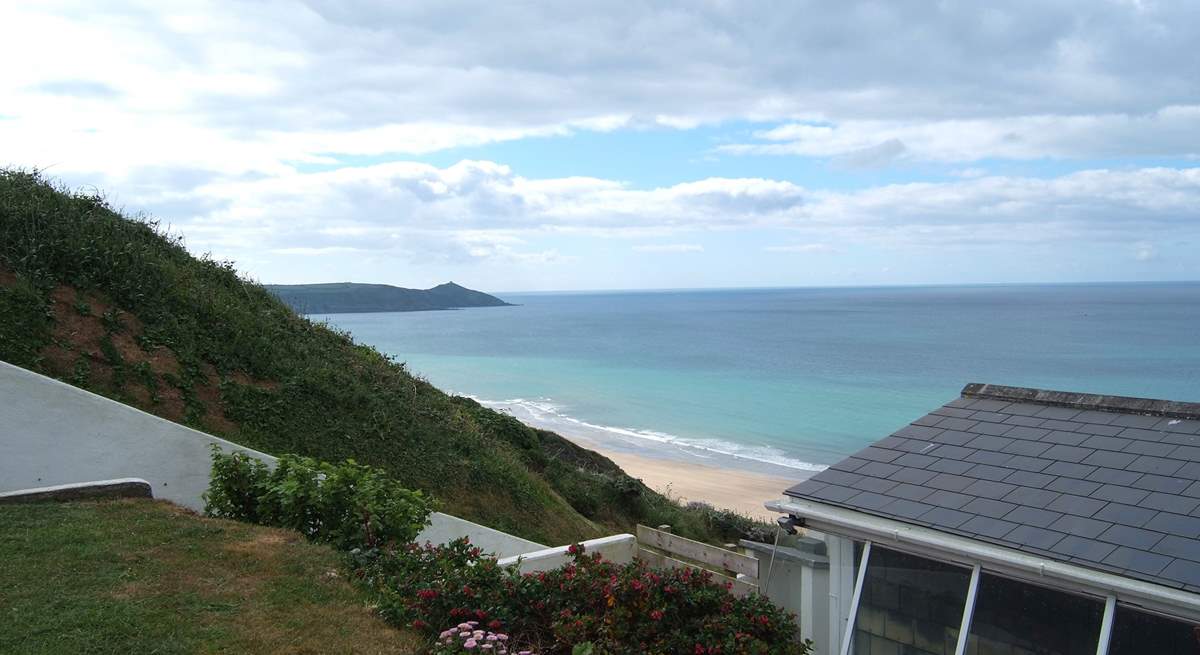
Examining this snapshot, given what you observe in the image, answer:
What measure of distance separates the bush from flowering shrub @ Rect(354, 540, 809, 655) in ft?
2.89

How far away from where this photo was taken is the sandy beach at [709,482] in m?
30.5

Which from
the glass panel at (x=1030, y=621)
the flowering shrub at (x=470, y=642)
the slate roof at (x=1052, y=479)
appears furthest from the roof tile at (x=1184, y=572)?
the flowering shrub at (x=470, y=642)

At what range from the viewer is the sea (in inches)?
1864

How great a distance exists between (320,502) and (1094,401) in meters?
6.78

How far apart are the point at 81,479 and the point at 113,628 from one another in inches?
161

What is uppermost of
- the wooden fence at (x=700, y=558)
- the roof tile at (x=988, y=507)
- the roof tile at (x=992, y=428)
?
the roof tile at (x=992, y=428)

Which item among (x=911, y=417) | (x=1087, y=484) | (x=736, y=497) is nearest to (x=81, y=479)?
(x=1087, y=484)

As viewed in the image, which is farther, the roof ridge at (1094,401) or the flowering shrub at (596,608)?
the roof ridge at (1094,401)

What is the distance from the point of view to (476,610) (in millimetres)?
6438

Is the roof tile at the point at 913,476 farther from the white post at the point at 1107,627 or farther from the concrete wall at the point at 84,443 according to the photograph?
the concrete wall at the point at 84,443

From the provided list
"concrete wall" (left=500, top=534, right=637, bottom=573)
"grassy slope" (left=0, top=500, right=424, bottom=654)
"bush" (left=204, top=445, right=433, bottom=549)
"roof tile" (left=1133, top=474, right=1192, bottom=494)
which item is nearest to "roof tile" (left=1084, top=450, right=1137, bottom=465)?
"roof tile" (left=1133, top=474, right=1192, bottom=494)

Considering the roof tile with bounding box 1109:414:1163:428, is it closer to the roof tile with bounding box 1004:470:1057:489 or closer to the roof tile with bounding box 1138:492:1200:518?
the roof tile with bounding box 1004:470:1057:489

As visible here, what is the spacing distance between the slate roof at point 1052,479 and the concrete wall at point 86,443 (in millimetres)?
6434

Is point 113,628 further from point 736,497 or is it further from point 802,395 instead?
point 802,395
